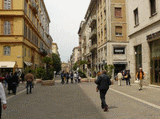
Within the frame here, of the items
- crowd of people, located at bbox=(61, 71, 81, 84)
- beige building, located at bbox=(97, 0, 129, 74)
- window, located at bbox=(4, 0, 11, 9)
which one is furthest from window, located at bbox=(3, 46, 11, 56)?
beige building, located at bbox=(97, 0, 129, 74)

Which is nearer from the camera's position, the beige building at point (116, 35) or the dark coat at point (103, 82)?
the dark coat at point (103, 82)

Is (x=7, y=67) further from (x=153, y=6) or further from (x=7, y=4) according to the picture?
(x=153, y=6)

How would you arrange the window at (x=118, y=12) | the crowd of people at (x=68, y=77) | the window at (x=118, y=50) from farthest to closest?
the window at (x=118, y=12)
the window at (x=118, y=50)
the crowd of people at (x=68, y=77)

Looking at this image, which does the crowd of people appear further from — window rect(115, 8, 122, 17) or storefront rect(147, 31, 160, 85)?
window rect(115, 8, 122, 17)

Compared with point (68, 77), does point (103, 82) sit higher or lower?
higher

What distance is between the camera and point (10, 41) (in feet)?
90.2

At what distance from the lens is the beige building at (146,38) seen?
15320mm

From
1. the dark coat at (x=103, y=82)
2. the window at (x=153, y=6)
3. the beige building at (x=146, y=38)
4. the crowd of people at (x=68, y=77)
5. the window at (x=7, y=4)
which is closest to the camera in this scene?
the dark coat at (x=103, y=82)

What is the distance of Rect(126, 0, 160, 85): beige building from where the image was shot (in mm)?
15320

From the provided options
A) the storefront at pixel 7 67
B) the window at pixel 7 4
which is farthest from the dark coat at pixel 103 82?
the window at pixel 7 4

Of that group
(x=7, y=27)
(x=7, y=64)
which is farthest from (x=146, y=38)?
(x=7, y=27)

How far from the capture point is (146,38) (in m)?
16.9

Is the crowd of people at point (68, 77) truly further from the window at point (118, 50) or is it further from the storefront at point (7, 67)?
the window at point (118, 50)

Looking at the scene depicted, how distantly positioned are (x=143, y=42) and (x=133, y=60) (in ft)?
10.3
